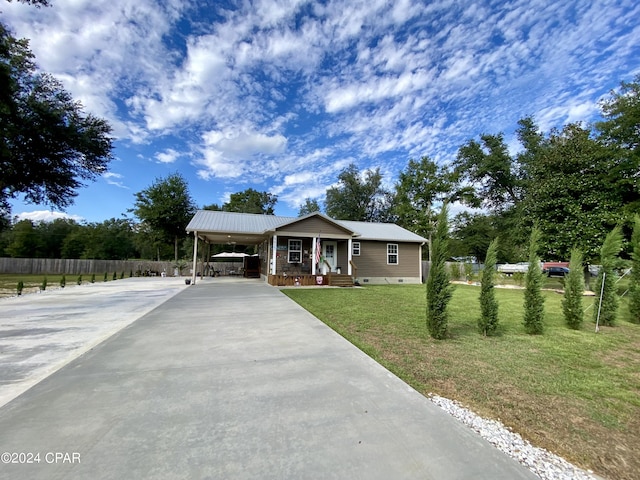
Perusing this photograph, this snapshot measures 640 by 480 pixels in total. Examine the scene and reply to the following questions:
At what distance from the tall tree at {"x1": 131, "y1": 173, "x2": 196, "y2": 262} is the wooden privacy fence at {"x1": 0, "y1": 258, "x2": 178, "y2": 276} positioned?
2.28m

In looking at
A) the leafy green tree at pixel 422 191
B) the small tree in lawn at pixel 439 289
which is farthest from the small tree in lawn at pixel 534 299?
the leafy green tree at pixel 422 191

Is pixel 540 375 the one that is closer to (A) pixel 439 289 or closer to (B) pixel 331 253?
(A) pixel 439 289

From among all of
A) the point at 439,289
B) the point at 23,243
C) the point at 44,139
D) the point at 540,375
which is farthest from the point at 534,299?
the point at 23,243

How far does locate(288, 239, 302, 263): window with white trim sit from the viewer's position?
55.7 feet

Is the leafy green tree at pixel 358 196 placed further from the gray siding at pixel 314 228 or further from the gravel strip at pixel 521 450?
the gravel strip at pixel 521 450

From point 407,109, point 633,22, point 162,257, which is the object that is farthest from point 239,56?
point 162,257

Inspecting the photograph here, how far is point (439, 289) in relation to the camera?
5.32m

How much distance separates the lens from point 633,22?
8180 millimetres

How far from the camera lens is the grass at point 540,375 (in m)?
2.31

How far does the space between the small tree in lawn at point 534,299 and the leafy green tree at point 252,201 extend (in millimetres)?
35761

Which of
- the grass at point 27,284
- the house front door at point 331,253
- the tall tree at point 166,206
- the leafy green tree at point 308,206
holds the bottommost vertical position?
the grass at point 27,284

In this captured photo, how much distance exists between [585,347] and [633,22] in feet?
32.1

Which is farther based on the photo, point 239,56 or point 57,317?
point 239,56

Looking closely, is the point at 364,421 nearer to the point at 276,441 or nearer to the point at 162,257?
the point at 276,441
